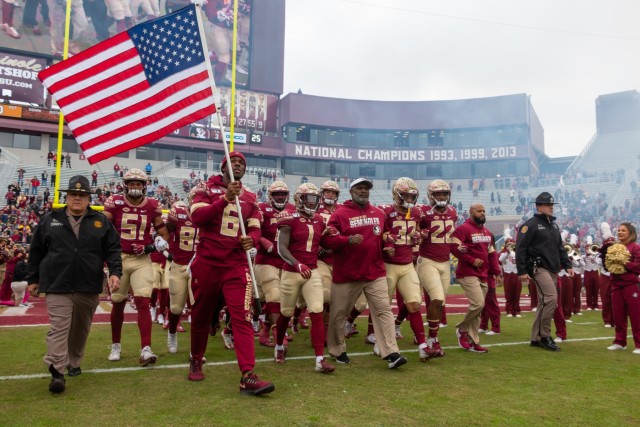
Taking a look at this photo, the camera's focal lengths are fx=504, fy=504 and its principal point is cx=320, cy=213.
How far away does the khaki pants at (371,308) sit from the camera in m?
6.10

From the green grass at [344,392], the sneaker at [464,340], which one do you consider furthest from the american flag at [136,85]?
the sneaker at [464,340]

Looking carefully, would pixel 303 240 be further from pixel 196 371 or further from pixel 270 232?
pixel 196 371

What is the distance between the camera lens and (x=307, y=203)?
704 centimetres

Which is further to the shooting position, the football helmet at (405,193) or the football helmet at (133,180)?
the football helmet at (405,193)

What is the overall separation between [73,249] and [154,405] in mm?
1955

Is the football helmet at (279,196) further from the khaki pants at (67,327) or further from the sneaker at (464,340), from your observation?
the sneaker at (464,340)

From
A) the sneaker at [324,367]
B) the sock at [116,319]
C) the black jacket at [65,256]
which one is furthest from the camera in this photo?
the sock at [116,319]

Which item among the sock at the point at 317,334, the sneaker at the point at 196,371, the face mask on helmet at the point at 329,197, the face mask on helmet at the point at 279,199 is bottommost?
the sneaker at the point at 196,371

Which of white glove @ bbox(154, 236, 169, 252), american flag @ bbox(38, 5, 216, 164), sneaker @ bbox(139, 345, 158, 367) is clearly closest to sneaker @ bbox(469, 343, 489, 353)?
sneaker @ bbox(139, 345, 158, 367)

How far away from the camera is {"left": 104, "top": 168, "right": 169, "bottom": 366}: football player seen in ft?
20.7

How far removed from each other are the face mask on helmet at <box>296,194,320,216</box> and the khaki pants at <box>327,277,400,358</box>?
117cm

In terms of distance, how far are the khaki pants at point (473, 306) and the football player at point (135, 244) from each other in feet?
14.3

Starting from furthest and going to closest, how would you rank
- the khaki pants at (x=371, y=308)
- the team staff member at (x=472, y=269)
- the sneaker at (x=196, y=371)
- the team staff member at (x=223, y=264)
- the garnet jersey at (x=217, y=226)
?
the team staff member at (x=472, y=269)
the khaki pants at (x=371, y=308)
the sneaker at (x=196, y=371)
the garnet jersey at (x=217, y=226)
the team staff member at (x=223, y=264)

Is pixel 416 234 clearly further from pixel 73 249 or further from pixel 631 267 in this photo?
pixel 73 249
